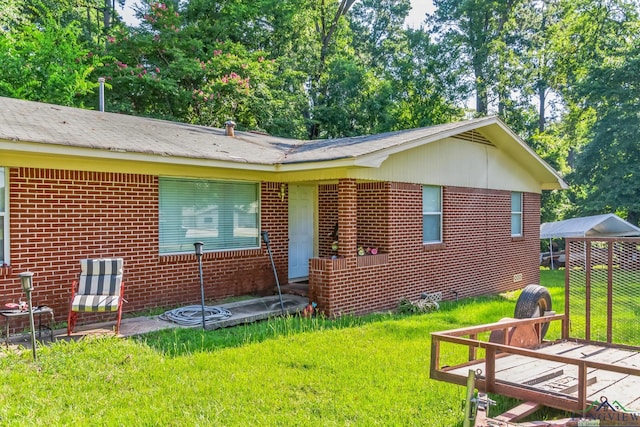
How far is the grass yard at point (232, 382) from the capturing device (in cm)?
423

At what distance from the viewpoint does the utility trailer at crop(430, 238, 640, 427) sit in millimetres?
3404

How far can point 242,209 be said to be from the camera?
9617 mm

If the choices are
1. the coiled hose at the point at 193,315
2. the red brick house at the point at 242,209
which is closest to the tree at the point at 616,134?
the red brick house at the point at 242,209

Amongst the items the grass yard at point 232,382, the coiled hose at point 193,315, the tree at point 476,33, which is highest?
the tree at point 476,33

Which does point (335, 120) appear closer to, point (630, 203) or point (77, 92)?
point (77, 92)

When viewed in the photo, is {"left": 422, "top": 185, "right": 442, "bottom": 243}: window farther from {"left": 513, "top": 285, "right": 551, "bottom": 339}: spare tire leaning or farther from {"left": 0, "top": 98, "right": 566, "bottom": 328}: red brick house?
{"left": 513, "top": 285, "right": 551, "bottom": 339}: spare tire leaning

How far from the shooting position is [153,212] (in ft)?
27.0

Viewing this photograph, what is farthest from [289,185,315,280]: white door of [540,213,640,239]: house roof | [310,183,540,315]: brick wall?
[540,213,640,239]: house roof

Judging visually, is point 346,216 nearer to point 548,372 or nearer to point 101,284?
point 101,284

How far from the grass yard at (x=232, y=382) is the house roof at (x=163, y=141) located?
2.62 meters

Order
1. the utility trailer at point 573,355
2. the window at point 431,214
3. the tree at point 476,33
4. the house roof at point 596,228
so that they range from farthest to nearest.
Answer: the tree at point 476,33, the house roof at point 596,228, the window at point 431,214, the utility trailer at point 573,355

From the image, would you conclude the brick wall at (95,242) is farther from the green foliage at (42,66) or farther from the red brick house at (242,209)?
the green foliage at (42,66)

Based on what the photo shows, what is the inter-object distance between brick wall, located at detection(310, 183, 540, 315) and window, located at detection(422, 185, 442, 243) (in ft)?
0.48

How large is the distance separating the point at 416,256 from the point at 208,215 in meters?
4.39
